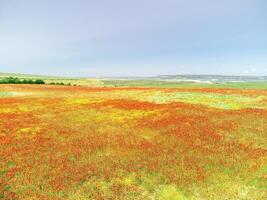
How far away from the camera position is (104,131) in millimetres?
17688

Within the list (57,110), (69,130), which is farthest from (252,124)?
(57,110)

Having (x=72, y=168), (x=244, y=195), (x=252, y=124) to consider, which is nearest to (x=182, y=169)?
(x=244, y=195)

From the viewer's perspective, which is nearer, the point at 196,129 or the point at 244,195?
the point at 244,195

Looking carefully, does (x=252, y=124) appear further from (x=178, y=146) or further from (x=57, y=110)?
(x=57, y=110)

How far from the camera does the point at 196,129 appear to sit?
707 inches

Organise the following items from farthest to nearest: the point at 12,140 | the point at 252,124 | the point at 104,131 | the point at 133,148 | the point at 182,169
→ the point at 252,124 → the point at 104,131 → the point at 12,140 → the point at 133,148 → the point at 182,169

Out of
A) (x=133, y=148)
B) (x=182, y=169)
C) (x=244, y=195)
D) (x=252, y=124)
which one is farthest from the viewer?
(x=252, y=124)

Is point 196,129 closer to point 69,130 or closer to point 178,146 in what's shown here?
point 178,146

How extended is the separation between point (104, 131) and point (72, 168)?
22.5 feet

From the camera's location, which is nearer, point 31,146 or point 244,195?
point 244,195

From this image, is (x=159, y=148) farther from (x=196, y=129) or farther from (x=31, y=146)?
(x=31, y=146)

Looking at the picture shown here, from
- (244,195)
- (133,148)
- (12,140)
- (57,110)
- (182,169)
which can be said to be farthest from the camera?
(57,110)

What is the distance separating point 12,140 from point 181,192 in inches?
460

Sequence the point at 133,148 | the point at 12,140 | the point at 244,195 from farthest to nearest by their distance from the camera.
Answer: the point at 12,140
the point at 133,148
the point at 244,195
